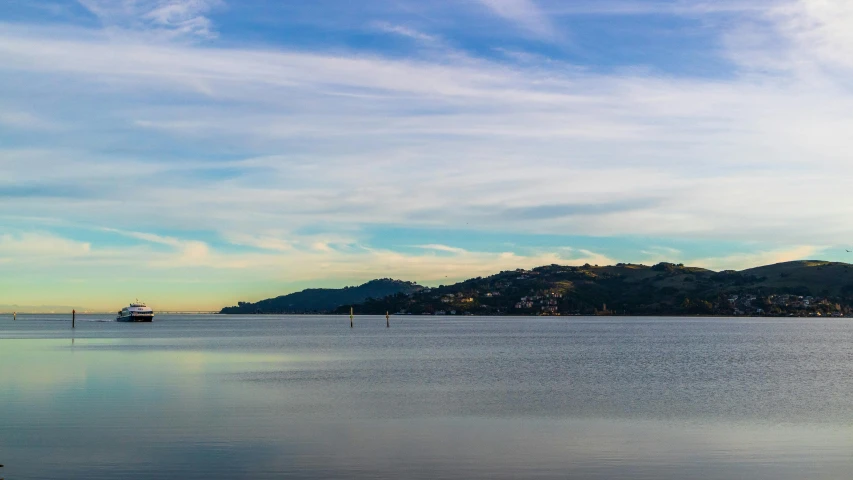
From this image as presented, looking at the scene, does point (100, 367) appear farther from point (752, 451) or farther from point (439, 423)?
point (752, 451)

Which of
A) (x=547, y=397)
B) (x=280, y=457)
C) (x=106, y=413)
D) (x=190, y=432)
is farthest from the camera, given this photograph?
(x=547, y=397)

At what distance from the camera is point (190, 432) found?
31.3 m

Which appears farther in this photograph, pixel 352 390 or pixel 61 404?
pixel 352 390

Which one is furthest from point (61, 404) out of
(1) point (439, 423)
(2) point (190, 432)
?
(1) point (439, 423)

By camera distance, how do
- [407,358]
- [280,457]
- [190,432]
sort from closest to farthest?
[280,457] < [190,432] < [407,358]

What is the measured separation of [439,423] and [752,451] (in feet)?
40.0

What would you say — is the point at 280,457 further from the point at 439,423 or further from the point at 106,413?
the point at 106,413

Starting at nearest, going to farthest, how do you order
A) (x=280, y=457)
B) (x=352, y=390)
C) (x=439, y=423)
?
(x=280, y=457) → (x=439, y=423) → (x=352, y=390)

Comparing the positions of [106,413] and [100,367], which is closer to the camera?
[106,413]

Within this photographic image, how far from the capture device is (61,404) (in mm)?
39594

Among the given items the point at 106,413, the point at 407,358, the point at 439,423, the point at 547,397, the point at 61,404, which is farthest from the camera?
the point at 407,358

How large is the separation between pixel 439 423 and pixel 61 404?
18804 millimetres

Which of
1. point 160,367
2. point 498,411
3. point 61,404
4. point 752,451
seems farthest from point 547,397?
point 160,367

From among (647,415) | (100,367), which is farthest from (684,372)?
(100,367)
